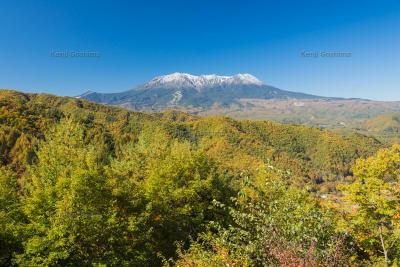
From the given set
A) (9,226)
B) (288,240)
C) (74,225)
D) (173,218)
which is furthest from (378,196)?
(9,226)

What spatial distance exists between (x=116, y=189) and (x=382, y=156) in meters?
22.9

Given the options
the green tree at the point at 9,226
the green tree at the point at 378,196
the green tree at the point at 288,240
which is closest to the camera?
the green tree at the point at 288,240

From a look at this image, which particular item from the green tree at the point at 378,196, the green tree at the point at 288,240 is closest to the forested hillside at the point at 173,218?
the green tree at the point at 288,240

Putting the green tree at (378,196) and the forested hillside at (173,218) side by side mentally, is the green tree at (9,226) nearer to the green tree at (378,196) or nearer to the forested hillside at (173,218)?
the forested hillside at (173,218)

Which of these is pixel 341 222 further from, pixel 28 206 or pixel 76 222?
pixel 28 206

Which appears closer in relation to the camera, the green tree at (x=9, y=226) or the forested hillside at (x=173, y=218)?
the forested hillside at (x=173, y=218)

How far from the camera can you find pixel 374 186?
79.5ft

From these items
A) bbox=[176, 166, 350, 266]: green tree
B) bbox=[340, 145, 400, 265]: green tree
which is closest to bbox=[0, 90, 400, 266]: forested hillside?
bbox=[176, 166, 350, 266]: green tree

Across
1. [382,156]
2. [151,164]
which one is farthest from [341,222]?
[151,164]

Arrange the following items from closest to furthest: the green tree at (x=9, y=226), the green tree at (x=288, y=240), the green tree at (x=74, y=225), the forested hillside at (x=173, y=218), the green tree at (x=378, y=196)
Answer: the green tree at (x=288, y=240) < the forested hillside at (x=173, y=218) < the green tree at (x=74, y=225) < the green tree at (x=378, y=196) < the green tree at (x=9, y=226)

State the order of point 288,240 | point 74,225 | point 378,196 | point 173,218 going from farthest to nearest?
point 173,218
point 74,225
point 378,196
point 288,240

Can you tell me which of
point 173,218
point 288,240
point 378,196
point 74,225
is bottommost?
point 173,218

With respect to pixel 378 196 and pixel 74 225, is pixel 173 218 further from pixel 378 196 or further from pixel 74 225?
pixel 378 196

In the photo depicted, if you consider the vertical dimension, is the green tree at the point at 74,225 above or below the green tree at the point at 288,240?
below
